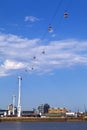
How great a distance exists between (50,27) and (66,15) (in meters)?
3.39

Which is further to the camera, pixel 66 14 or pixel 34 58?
pixel 34 58

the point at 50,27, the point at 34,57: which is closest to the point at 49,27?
Answer: the point at 50,27

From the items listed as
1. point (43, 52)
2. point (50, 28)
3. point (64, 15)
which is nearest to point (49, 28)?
point (50, 28)

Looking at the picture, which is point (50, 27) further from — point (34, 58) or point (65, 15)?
point (34, 58)

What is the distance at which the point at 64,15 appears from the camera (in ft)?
179

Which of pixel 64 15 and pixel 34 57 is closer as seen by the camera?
pixel 64 15

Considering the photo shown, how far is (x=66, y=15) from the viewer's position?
55250 millimetres

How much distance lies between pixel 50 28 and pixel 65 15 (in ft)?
11.4

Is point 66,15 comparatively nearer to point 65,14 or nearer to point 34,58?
point 65,14

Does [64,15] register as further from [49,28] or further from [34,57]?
[34,57]

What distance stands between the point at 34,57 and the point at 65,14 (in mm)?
13461

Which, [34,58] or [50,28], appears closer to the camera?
[50,28]

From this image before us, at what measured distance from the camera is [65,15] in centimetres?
5481

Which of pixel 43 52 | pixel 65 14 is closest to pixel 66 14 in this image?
pixel 65 14
